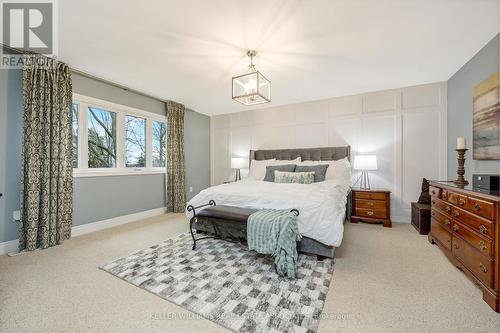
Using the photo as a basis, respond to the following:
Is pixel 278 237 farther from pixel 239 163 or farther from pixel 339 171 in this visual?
pixel 239 163

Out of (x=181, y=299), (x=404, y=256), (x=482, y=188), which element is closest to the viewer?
(x=181, y=299)

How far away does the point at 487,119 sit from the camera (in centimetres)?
239

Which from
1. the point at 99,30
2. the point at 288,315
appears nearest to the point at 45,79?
the point at 99,30

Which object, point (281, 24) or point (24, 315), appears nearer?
point (24, 315)

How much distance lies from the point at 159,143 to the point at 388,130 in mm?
4670

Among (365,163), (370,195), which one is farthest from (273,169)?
(370,195)

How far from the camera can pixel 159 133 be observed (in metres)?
4.65

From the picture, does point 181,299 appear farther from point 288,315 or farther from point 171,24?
point 171,24

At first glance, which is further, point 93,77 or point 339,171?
point 339,171

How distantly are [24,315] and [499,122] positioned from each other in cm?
456

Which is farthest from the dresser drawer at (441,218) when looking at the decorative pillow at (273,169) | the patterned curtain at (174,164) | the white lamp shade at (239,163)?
the patterned curtain at (174,164)

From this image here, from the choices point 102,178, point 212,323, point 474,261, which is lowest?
point 212,323

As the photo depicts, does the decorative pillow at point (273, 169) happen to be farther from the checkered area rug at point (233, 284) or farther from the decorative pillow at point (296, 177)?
the checkered area rug at point (233, 284)

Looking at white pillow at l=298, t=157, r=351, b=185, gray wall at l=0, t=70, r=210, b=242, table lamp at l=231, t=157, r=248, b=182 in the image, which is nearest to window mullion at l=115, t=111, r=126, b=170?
gray wall at l=0, t=70, r=210, b=242
